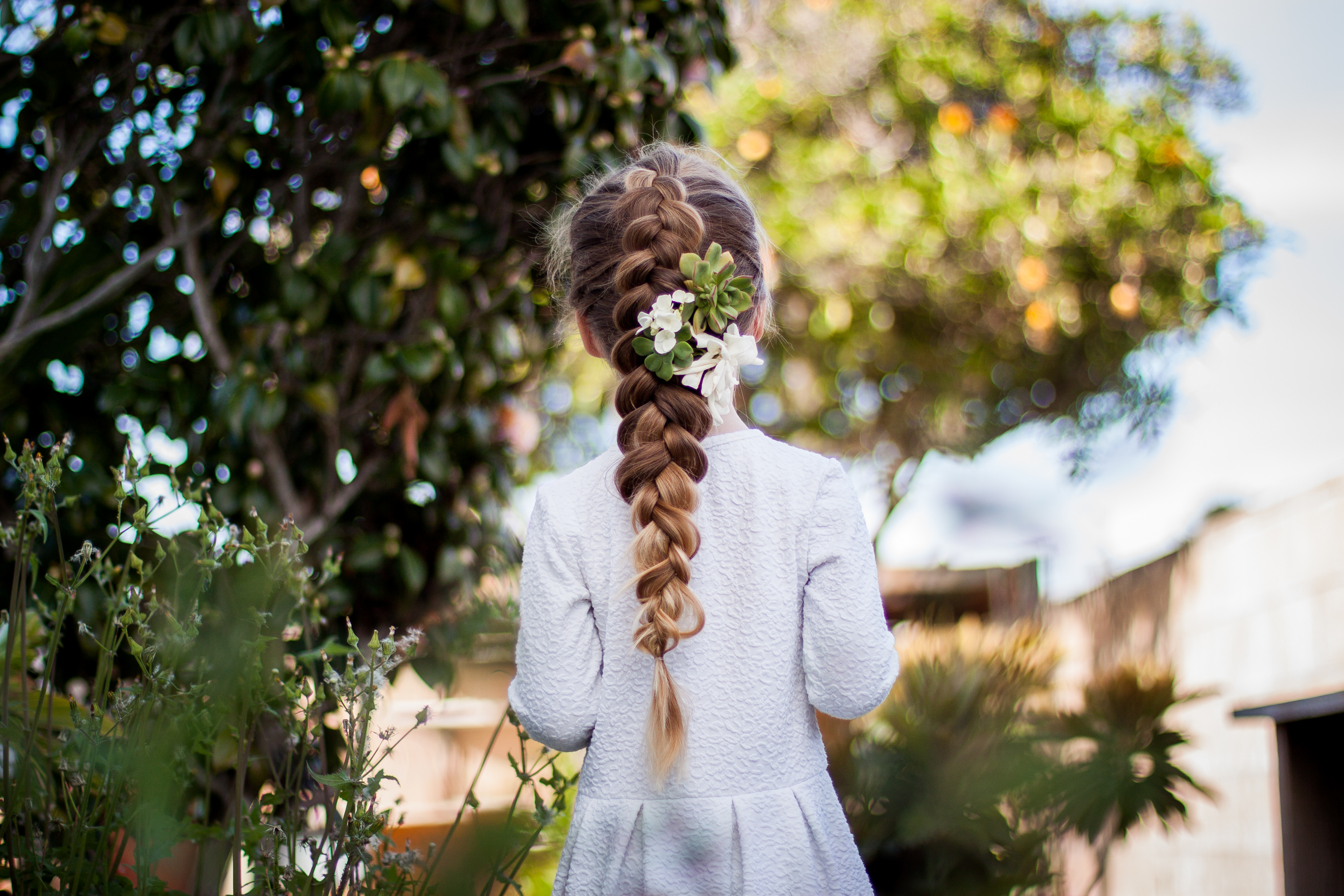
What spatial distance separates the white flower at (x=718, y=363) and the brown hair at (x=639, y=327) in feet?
0.08

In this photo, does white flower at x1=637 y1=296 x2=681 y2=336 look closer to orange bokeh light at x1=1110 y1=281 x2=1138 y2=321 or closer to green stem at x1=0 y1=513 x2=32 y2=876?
green stem at x1=0 y1=513 x2=32 y2=876

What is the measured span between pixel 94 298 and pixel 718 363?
133 cm

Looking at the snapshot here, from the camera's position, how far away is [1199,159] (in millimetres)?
4246

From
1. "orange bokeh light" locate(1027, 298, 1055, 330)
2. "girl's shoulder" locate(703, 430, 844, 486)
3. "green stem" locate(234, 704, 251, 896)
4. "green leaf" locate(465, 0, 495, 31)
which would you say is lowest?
"green stem" locate(234, 704, 251, 896)

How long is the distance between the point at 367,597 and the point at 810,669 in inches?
49.4

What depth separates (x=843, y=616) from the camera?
1.17 meters

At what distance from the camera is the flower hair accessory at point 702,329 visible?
119 cm

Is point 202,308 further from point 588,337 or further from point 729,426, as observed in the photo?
point 729,426

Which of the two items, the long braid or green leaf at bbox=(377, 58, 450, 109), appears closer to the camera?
the long braid

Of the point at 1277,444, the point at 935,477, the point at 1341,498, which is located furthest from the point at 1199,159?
the point at 935,477

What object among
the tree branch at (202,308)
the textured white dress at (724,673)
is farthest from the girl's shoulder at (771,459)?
the tree branch at (202,308)

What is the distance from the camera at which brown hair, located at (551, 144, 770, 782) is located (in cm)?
116

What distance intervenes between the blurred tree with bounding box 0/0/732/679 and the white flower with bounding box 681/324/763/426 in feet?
2.61

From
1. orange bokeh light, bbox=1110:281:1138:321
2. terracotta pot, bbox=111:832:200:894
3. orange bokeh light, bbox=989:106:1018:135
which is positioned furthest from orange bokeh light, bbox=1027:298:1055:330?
terracotta pot, bbox=111:832:200:894
